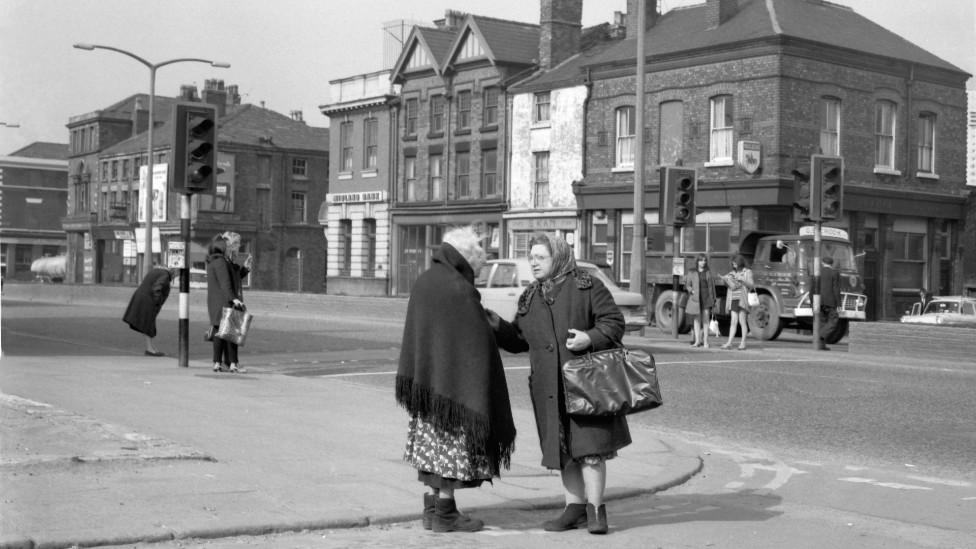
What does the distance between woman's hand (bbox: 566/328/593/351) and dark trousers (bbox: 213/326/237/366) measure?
10704 mm

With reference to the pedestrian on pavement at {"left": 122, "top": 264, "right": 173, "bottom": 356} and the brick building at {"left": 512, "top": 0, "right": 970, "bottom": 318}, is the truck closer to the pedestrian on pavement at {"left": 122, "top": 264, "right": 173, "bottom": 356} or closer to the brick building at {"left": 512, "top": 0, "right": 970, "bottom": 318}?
the brick building at {"left": 512, "top": 0, "right": 970, "bottom": 318}

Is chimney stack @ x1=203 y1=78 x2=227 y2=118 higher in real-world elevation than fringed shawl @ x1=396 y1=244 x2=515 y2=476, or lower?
higher

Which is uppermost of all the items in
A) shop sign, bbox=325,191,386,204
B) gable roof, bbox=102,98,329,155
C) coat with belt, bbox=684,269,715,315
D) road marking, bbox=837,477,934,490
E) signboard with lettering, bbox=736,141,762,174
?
gable roof, bbox=102,98,329,155

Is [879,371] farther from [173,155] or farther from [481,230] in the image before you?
[481,230]

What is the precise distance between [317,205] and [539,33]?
30.2 meters

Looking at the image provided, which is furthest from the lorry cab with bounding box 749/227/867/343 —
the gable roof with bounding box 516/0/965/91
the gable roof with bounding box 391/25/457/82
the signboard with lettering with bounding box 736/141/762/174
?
the gable roof with bounding box 391/25/457/82

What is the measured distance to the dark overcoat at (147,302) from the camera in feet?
68.8

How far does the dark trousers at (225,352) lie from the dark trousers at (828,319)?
15043 millimetres

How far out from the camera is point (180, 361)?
711 inches

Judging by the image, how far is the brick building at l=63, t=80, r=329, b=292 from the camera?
258ft

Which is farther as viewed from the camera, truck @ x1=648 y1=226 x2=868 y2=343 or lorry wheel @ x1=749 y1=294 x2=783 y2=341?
lorry wheel @ x1=749 y1=294 x2=783 y2=341

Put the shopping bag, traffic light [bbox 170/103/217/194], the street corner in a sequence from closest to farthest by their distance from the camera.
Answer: the street corner
the shopping bag
traffic light [bbox 170/103/217/194]

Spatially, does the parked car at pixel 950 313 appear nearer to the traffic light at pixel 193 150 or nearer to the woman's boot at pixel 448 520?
the traffic light at pixel 193 150

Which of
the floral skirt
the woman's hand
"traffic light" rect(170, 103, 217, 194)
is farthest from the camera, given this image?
"traffic light" rect(170, 103, 217, 194)
